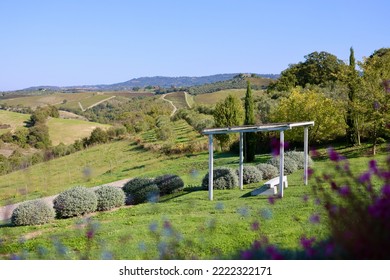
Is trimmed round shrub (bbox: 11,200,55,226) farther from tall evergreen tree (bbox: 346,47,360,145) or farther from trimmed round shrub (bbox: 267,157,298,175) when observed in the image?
tall evergreen tree (bbox: 346,47,360,145)

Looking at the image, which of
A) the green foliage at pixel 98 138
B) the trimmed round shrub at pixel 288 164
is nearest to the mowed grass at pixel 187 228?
the trimmed round shrub at pixel 288 164

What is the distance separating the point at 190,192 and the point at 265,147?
47.2ft

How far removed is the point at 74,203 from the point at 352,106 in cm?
1377

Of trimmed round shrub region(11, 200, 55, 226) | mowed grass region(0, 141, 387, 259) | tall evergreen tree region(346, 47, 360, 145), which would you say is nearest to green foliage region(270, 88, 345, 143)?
tall evergreen tree region(346, 47, 360, 145)

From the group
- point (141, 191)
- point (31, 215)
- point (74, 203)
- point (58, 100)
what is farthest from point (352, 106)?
point (58, 100)

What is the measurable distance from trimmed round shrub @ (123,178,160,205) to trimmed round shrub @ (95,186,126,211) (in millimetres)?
641

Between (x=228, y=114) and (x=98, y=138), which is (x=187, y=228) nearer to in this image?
(x=228, y=114)

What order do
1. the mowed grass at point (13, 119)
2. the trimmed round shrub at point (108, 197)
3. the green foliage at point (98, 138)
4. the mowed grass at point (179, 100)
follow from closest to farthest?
1. the trimmed round shrub at point (108, 197)
2. the green foliage at point (98, 138)
3. the mowed grass at point (13, 119)
4. the mowed grass at point (179, 100)

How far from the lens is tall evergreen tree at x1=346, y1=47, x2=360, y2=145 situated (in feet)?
65.0

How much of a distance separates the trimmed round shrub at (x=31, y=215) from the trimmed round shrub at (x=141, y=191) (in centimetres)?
275

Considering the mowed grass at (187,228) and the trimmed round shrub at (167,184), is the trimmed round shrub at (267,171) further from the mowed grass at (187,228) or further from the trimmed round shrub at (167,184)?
the trimmed round shrub at (167,184)

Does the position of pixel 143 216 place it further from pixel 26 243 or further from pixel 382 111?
pixel 382 111

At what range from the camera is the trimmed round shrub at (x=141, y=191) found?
1278 cm
